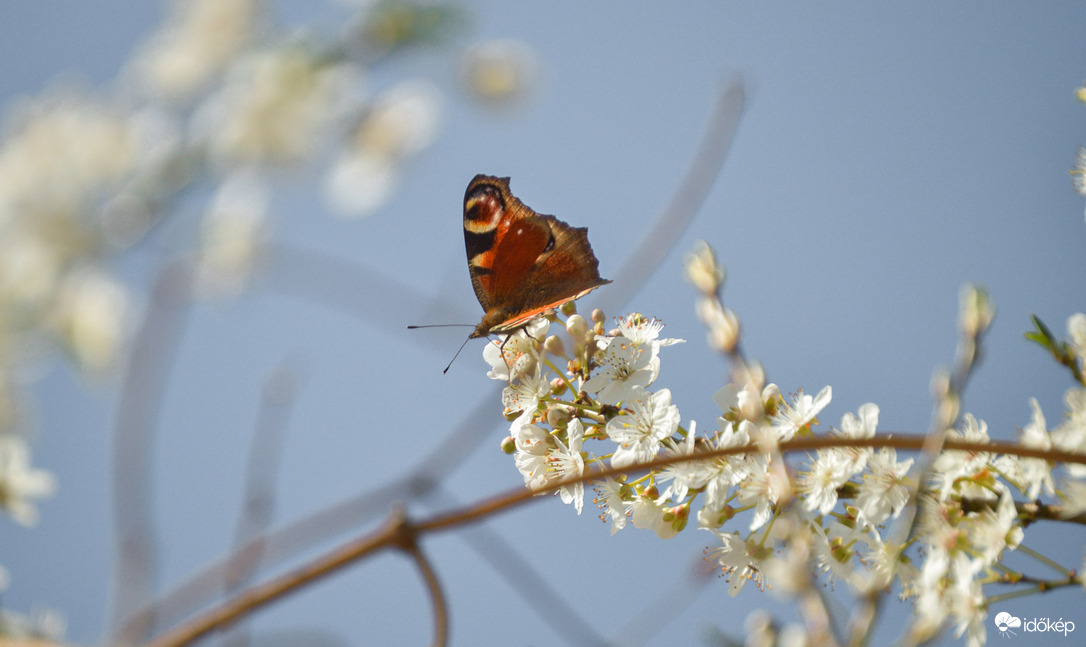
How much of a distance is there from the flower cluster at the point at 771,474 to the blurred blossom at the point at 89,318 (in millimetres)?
1880

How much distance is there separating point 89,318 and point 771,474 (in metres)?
2.50

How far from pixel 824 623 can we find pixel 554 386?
3.19 ft

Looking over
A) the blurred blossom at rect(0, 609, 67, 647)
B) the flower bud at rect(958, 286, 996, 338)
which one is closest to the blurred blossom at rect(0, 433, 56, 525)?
the blurred blossom at rect(0, 609, 67, 647)

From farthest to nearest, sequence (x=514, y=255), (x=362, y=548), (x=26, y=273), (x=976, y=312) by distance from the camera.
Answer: (x=26, y=273) → (x=514, y=255) → (x=976, y=312) → (x=362, y=548)

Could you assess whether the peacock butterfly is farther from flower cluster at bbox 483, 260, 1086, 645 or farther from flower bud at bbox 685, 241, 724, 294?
flower bud at bbox 685, 241, 724, 294

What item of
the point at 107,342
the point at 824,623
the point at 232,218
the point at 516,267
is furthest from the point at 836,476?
the point at 107,342

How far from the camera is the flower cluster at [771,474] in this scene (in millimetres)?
1198

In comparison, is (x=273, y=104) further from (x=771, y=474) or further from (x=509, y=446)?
(x=771, y=474)


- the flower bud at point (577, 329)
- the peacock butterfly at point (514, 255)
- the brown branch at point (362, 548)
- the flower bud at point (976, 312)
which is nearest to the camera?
the brown branch at point (362, 548)

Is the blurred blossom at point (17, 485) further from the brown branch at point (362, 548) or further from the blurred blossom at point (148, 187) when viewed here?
the brown branch at point (362, 548)

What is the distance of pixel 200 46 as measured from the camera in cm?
290

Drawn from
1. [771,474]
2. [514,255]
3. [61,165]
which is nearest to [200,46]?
[61,165]

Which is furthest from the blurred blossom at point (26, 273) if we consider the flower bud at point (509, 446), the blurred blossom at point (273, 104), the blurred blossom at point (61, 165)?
the flower bud at point (509, 446)

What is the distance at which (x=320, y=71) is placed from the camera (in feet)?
8.03
